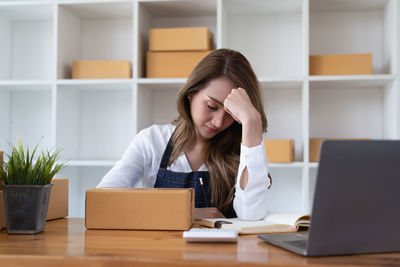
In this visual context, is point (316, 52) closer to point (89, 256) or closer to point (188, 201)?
point (188, 201)

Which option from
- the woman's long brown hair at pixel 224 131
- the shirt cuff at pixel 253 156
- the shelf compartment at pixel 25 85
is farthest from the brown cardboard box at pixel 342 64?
the shelf compartment at pixel 25 85

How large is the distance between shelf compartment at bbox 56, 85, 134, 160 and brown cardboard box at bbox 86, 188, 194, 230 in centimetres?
178

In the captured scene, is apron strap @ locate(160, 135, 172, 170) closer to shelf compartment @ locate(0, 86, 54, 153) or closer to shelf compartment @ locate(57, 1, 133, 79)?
shelf compartment @ locate(57, 1, 133, 79)

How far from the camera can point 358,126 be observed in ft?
8.98

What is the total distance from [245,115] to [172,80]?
42.7 inches

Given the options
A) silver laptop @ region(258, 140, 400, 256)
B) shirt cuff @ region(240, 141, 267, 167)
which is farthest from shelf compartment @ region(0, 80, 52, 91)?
silver laptop @ region(258, 140, 400, 256)

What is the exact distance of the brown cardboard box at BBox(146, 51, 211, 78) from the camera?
257 cm

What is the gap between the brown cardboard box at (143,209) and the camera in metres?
1.12

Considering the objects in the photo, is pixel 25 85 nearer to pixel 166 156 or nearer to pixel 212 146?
Result: pixel 166 156

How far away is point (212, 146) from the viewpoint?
1928mm

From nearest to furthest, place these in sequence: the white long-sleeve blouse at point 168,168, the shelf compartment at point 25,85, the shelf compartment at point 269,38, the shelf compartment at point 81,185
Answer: the white long-sleeve blouse at point 168,168
the shelf compartment at point 25,85
the shelf compartment at point 269,38
the shelf compartment at point 81,185

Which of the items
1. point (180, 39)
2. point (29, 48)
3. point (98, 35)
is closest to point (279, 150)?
point (180, 39)

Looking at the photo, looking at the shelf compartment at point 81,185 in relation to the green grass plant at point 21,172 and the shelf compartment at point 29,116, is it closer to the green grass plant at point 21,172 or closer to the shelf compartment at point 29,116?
the shelf compartment at point 29,116

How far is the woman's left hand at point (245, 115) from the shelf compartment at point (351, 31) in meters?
1.36
